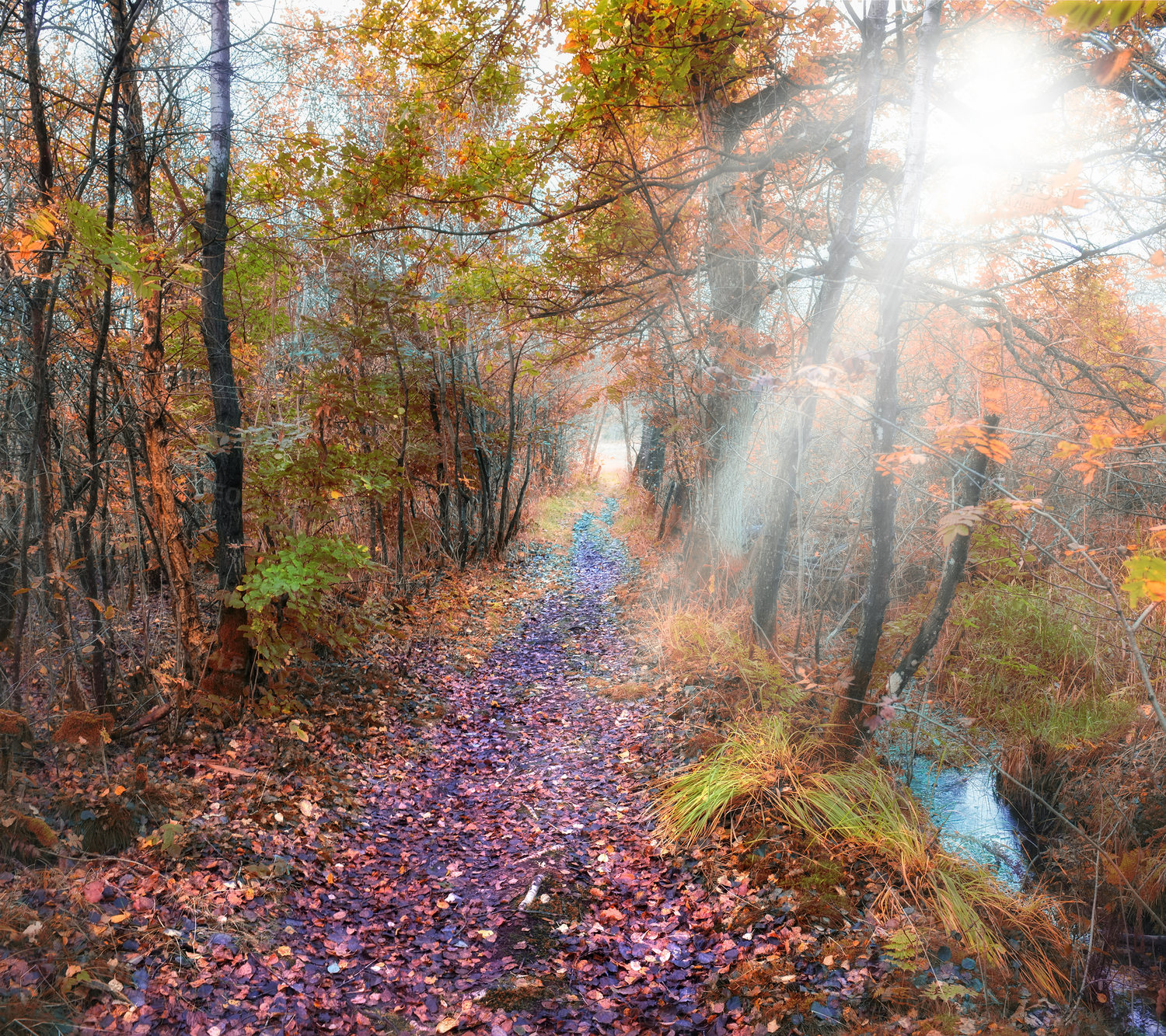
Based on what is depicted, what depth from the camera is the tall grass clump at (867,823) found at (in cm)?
349

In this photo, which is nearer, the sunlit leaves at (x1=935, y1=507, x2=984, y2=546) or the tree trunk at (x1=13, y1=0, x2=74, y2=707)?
the sunlit leaves at (x1=935, y1=507, x2=984, y2=546)

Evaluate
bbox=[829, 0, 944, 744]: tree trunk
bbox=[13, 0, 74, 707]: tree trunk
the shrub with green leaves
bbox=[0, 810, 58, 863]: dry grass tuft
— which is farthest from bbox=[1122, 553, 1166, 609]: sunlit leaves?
bbox=[13, 0, 74, 707]: tree trunk

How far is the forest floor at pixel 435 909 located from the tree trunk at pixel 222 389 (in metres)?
0.56

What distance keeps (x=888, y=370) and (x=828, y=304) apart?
1.38 metres

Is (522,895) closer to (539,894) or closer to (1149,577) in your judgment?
(539,894)

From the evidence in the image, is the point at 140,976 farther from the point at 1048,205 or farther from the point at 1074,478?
the point at 1074,478

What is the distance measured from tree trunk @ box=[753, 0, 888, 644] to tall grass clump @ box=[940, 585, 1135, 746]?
2.17 metres

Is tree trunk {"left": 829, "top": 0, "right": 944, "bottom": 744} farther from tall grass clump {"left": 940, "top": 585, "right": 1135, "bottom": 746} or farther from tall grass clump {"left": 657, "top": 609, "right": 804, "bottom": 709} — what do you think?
tall grass clump {"left": 940, "top": 585, "right": 1135, "bottom": 746}

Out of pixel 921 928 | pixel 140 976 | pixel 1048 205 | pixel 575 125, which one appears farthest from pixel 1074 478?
pixel 140 976

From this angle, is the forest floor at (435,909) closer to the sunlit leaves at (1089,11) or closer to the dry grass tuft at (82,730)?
the dry grass tuft at (82,730)

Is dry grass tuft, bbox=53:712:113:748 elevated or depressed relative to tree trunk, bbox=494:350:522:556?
depressed

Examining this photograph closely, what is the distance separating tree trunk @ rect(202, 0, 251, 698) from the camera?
4.95m

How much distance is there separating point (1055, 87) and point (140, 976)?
7.24 m

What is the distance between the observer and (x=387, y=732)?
6.19 meters
